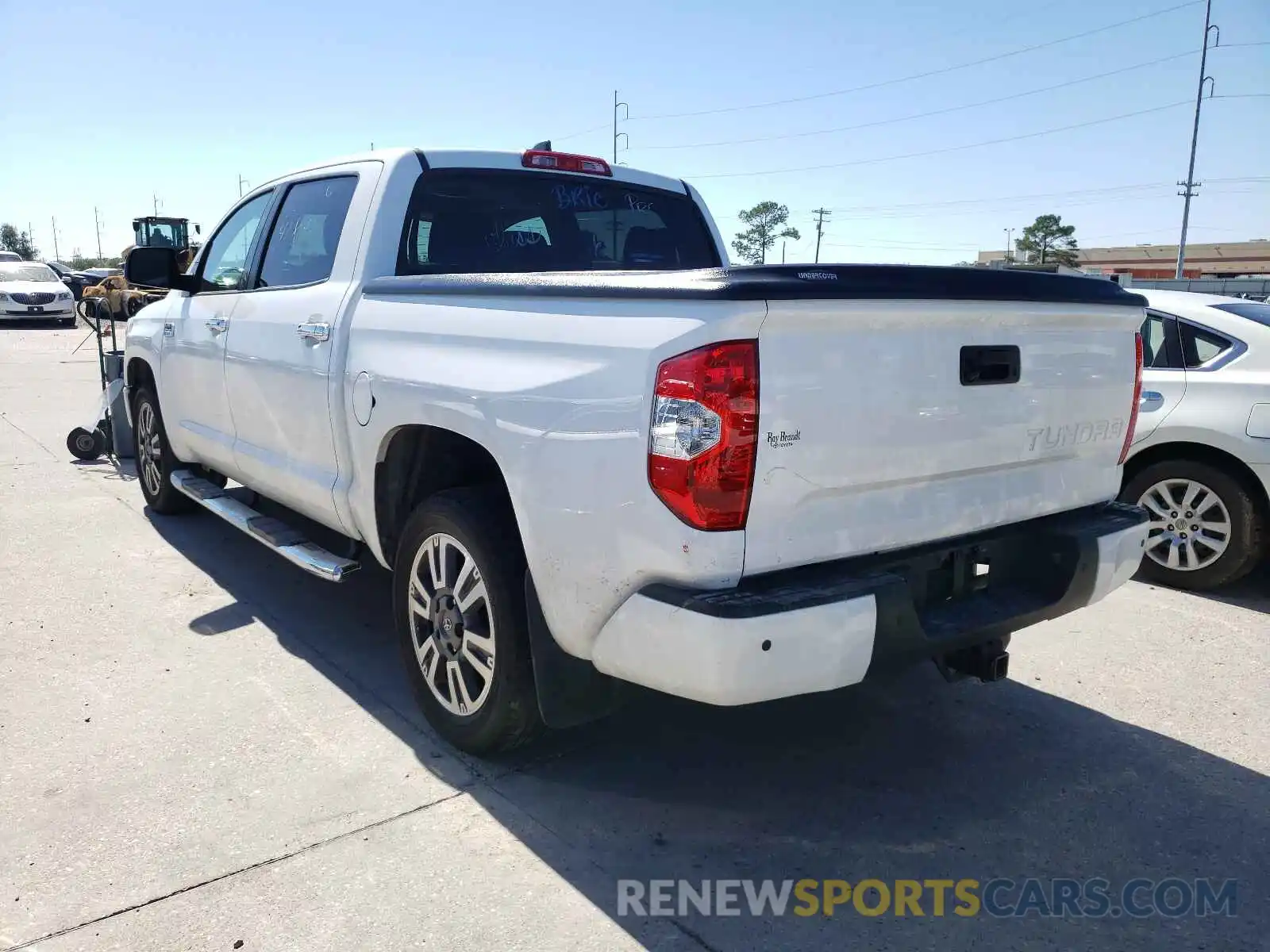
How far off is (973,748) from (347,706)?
7.55 ft

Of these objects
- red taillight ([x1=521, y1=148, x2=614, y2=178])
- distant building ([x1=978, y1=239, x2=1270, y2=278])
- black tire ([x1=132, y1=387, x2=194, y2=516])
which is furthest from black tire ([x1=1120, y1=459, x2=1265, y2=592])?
distant building ([x1=978, y1=239, x2=1270, y2=278])

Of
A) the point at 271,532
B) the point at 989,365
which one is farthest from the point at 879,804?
the point at 271,532

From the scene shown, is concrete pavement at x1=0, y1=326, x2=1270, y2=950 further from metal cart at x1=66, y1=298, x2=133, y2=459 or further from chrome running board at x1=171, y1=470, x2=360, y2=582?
metal cart at x1=66, y1=298, x2=133, y2=459

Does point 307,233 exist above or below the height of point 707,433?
above

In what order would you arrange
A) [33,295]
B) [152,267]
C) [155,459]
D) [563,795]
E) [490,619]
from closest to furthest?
1. [490,619]
2. [563,795]
3. [152,267]
4. [155,459]
5. [33,295]

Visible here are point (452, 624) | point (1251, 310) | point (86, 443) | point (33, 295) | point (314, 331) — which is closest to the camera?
point (452, 624)

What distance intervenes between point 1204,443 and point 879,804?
3.32m

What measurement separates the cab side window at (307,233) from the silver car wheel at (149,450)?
2045 mm

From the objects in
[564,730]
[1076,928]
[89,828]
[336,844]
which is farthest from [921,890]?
[89,828]

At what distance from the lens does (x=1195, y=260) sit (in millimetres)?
75125

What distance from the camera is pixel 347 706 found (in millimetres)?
3689

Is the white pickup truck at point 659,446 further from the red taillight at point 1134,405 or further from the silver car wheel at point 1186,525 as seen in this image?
the silver car wheel at point 1186,525

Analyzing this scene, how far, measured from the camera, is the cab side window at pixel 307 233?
4012 millimetres

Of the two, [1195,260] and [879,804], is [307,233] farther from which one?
[1195,260]
